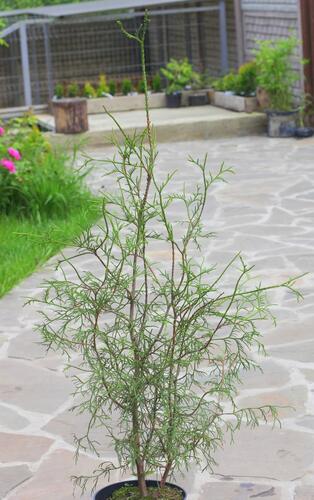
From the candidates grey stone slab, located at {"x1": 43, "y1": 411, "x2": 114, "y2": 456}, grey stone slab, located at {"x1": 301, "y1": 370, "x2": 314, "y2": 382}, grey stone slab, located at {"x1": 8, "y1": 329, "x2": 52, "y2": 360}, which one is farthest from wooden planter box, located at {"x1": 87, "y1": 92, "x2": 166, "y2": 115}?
grey stone slab, located at {"x1": 43, "y1": 411, "x2": 114, "y2": 456}

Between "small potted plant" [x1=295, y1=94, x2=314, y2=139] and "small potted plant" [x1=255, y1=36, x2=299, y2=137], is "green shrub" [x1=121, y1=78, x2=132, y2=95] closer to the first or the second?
"small potted plant" [x1=255, y1=36, x2=299, y2=137]

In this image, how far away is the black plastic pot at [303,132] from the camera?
15.6 metres

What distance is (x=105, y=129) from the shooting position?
631 inches

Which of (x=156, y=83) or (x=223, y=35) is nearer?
(x=156, y=83)

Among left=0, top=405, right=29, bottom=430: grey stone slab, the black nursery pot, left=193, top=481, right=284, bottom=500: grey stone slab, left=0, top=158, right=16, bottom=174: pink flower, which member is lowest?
left=193, top=481, right=284, bottom=500: grey stone slab

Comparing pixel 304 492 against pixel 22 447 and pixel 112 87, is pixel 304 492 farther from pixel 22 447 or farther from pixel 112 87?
pixel 112 87

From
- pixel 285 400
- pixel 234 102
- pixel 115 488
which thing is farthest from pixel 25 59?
pixel 115 488

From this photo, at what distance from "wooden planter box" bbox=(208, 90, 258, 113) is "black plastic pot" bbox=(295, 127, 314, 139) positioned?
1320mm

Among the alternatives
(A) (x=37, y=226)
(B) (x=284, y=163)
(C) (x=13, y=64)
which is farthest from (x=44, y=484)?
(C) (x=13, y=64)

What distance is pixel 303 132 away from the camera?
15586mm

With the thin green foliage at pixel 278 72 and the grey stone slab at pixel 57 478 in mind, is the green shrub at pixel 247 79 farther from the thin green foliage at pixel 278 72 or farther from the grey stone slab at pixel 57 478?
the grey stone slab at pixel 57 478

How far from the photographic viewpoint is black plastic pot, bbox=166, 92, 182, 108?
18344 mm

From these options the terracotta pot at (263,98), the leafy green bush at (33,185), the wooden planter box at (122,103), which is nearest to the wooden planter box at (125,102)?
the wooden planter box at (122,103)

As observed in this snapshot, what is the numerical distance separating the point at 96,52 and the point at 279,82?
17.7 feet
